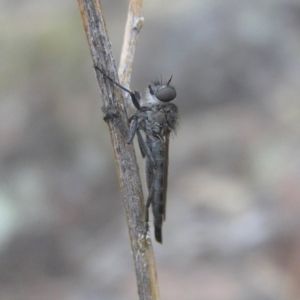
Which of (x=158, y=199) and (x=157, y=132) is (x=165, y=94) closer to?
(x=157, y=132)

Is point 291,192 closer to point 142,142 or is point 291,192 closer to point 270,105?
point 270,105

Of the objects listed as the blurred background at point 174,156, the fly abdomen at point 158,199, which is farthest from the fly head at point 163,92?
the blurred background at point 174,156

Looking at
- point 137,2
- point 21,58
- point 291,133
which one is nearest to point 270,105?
point 291,133

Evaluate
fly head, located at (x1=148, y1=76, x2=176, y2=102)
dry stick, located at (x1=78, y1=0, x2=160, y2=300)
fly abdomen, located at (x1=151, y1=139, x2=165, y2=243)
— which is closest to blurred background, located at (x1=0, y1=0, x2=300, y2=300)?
fly abdomen, located at (x1=151, y1=139, x2=165, y2=243)

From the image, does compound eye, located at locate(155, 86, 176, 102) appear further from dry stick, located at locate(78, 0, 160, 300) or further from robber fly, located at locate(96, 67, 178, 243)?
dry stick, located at locate(78, 0, 160, 300)

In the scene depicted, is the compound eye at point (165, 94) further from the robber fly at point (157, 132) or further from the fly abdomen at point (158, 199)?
the fly abdomen at point (158, 199)

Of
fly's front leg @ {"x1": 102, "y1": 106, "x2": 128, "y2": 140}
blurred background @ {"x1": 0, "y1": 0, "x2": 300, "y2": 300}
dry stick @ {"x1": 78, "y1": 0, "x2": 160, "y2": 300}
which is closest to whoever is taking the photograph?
dry stick @ {"x1": 78, "y1": 0, "x2": 160, "y2": 300}
